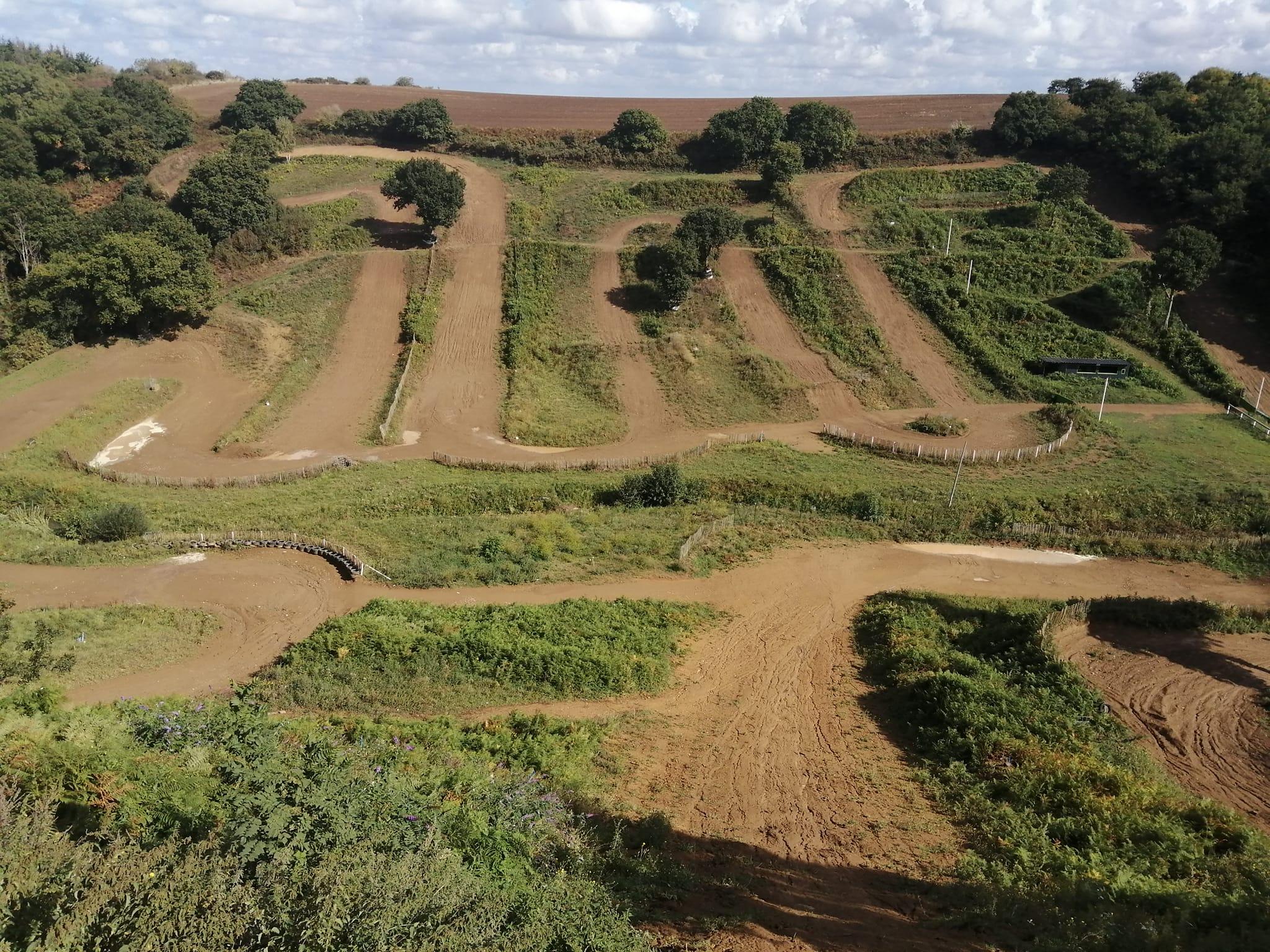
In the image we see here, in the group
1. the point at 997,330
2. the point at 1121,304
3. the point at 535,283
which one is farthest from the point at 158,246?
the point at 1121,304

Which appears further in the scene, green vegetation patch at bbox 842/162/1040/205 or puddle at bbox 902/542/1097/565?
green vegetation patch at bbox 842/162/1040/205

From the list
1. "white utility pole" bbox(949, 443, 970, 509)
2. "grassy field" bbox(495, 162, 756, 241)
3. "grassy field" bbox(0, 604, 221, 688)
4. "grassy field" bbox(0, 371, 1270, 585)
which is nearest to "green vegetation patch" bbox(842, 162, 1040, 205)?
"grassy field" bbox(495, 162, 756, 241)

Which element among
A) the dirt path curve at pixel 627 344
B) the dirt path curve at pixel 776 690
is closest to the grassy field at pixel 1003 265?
the dirt path curve at pixel 627 344

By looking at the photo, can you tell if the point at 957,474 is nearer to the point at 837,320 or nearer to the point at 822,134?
the point at 837,320

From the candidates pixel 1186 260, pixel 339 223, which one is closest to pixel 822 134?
pixel 1186 260

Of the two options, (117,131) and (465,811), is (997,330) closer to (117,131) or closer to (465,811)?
(465,811)

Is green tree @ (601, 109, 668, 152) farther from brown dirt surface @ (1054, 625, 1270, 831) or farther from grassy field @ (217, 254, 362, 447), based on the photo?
brown dirt surface @ (1054, 625, 1270, 831)
